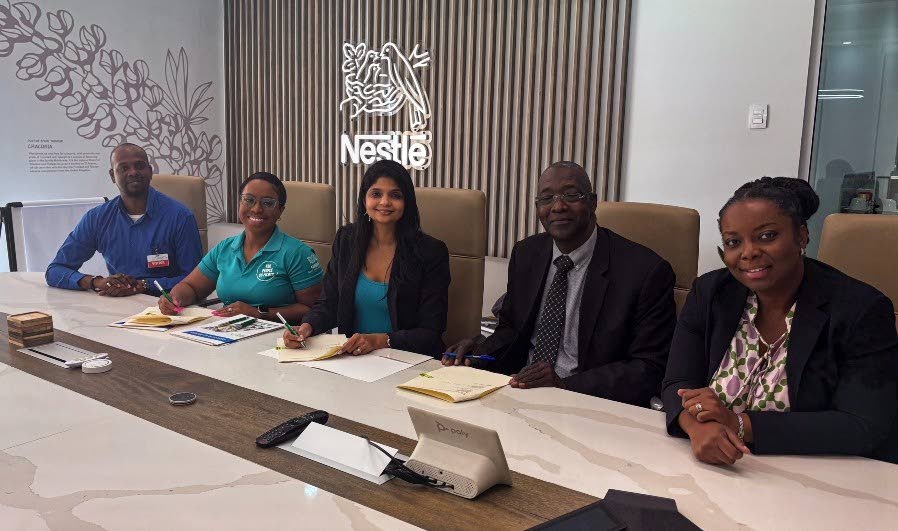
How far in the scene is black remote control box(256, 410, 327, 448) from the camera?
4.60ft

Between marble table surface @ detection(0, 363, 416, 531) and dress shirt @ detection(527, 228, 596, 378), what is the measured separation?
47.7 inches

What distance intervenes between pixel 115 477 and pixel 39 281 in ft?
7.34

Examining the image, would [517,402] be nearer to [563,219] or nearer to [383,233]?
[563,219]

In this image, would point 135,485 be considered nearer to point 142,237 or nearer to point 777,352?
point 777,352

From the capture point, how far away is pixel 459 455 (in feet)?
4.10

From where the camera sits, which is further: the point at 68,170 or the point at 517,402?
the point at 68,170

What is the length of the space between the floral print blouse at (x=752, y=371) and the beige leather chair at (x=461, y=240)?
4.27 feet

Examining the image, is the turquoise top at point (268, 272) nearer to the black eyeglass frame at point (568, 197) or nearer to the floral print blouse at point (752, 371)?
the black eyeglass frame at point (568, 197)

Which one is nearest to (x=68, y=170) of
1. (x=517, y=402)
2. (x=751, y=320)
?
(x=517, y=402)

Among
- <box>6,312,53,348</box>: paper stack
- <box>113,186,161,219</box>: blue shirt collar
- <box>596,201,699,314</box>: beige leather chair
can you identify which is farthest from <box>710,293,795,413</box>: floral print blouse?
<box>113,186,161,219</box>: blue shirt collar

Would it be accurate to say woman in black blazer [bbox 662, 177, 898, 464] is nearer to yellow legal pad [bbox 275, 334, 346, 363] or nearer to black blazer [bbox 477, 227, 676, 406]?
black blazer [bbox 477, 227, 676, 406]

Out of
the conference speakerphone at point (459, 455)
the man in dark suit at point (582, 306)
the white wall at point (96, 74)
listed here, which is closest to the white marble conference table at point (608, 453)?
the conference speakerphone at point (459, 455)

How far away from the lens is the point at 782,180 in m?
1.96

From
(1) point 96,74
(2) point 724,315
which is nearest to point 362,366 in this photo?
(2) point 724,315
